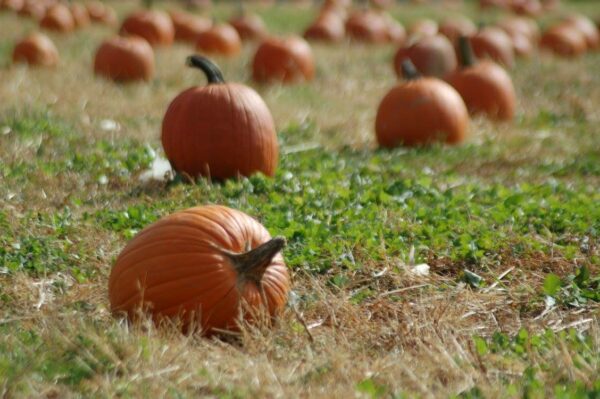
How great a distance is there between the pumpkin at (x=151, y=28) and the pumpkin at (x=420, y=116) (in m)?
5.76

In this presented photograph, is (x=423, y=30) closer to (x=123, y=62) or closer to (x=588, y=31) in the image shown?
(x=588, y=31)

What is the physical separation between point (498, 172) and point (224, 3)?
47.8 ft

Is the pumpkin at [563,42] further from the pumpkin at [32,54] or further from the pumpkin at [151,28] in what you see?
the pumpkin at [32,54]

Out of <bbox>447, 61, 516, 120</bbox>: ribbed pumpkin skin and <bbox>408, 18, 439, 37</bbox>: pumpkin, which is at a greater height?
<bbox>447, 61, 516, 120</bbox>: ribbed pumpkin skin

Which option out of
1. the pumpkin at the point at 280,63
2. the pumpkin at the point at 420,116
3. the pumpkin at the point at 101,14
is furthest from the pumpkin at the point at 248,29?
the pumpkin at the point at 420,116

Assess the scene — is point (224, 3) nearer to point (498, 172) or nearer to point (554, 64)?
point (554, 64)

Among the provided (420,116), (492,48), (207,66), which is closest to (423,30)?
(492,48)

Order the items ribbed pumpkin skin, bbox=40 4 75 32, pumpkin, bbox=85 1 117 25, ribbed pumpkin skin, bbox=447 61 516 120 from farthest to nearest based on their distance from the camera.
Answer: pumpkin, bbox=85 1 117 25
ribbed pumpkin skin, bbox=40 4 75 32
ribbed pumpkin skin, bbox=447 61 516 120

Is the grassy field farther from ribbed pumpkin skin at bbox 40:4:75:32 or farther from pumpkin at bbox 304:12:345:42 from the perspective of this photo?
pumpkin at bbox 304:12:345:42

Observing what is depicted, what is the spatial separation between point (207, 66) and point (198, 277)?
265 centimetres

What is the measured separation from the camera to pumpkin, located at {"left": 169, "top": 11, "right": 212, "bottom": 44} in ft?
48.5

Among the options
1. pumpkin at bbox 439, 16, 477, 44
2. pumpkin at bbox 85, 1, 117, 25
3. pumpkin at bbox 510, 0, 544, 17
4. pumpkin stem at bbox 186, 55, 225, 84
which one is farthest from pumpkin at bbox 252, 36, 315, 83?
pumpkin at bbox 510, 0, 544, 17

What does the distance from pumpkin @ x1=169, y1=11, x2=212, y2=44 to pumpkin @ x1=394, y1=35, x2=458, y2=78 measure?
11.9 ft

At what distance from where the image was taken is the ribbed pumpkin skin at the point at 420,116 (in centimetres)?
859
